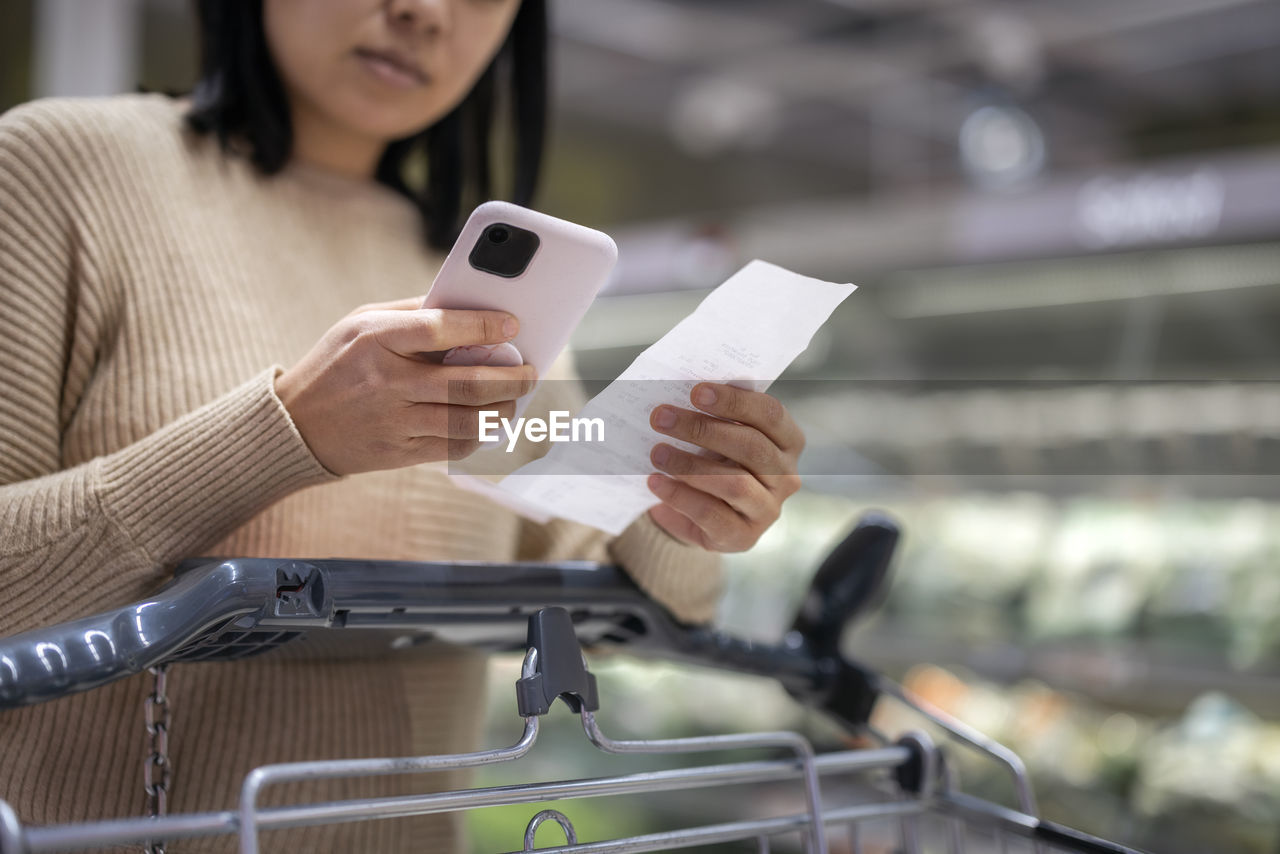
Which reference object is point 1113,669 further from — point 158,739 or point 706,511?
point 158,739

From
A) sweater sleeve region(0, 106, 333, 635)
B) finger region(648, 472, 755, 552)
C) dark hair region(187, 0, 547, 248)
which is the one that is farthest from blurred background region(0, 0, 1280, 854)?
sweater sleeve region(0, 106, 333, 635)

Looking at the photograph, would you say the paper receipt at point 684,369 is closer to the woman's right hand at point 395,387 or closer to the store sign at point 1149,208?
the woman's right hand at point 395,387

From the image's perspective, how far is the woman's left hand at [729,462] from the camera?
66cm

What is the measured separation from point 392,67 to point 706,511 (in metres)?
0.45

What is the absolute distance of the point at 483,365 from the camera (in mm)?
629

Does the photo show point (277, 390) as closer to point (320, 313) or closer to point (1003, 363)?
point (320, 313)

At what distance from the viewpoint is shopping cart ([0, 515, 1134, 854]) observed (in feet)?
1.71

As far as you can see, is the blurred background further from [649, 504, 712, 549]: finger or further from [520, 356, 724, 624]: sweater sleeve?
[649, 504, 712, 549]: finger

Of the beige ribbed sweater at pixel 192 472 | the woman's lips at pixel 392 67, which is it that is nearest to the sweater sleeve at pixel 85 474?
the beige ribbed sweater at pixel 192 472

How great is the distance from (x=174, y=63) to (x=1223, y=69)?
11.7ft

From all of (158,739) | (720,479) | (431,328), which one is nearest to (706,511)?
(720,479)

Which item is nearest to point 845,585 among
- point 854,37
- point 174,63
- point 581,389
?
point 581,389

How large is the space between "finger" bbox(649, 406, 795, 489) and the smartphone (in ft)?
0.27

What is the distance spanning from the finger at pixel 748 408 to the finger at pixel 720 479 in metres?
0.03
